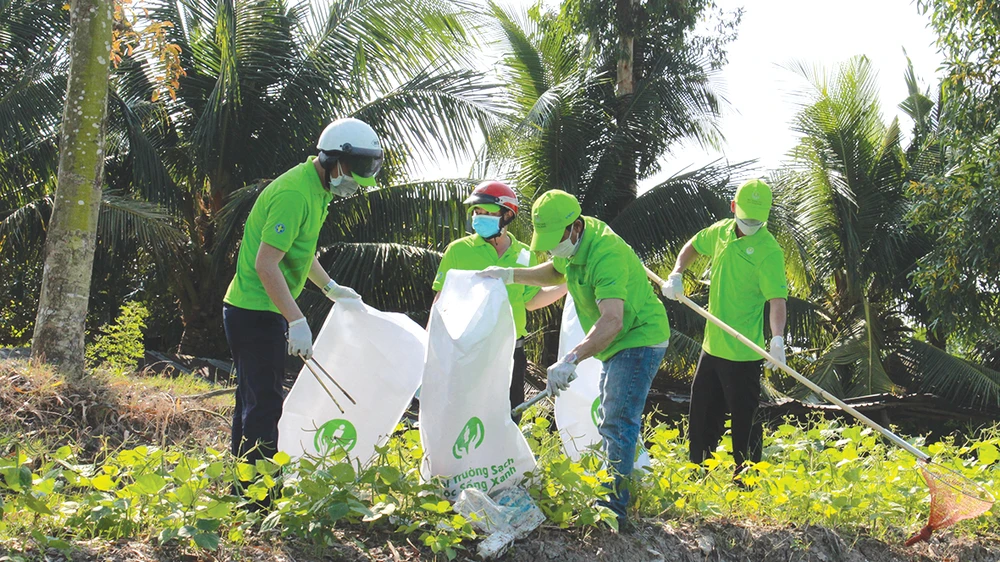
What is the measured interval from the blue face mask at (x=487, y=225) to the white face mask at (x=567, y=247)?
98cm

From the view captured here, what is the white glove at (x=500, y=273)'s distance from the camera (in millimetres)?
4098

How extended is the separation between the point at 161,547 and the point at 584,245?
1879 millimetres

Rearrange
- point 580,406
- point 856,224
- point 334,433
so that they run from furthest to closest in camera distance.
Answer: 1. point 856,224
2. point 580,406
3. point 334,433

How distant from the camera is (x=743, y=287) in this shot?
16.3ft

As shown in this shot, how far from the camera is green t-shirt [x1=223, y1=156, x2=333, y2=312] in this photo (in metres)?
3.50

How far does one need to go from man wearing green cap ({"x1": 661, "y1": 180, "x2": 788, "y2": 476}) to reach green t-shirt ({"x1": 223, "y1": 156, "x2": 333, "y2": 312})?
2257mm

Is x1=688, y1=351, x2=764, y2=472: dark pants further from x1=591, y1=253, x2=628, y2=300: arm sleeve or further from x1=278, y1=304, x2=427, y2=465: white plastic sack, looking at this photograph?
x1=278, y1=304, x2=427, y2=465: white plastic sack

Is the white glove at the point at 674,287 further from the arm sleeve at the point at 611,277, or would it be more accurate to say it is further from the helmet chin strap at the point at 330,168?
the helmet chin strap at the point at 330,168

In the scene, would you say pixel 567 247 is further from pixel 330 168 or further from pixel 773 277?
pixel 773 277

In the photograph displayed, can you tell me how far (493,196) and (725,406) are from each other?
5.54ft

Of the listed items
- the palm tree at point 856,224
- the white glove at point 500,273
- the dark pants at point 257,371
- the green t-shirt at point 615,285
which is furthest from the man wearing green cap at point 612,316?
the palm tree at point 856,224

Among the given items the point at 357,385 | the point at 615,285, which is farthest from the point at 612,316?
the point at 357,385

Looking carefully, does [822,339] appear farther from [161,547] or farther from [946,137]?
[161,547]

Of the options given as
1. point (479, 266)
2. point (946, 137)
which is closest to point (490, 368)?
point (479, 266)
